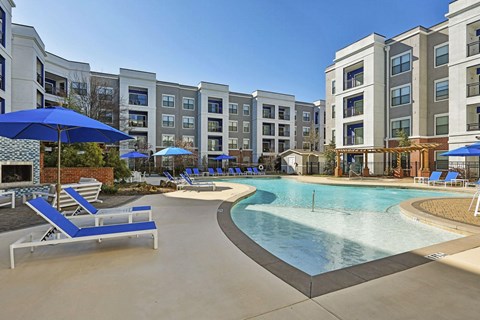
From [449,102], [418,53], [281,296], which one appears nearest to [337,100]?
[418,53]

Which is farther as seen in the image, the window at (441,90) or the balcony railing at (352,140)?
the balcony railing at (352,140)

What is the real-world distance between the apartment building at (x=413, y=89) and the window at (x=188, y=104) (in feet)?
60.5

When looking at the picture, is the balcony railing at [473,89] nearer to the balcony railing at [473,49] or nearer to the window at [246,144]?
the balcony railing at [473,49]

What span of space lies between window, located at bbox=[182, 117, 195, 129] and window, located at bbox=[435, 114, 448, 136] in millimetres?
26643

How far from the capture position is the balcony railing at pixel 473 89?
Answer: 18.9 m

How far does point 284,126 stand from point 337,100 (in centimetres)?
1279

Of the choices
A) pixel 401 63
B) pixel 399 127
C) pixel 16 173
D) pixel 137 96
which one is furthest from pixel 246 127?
pixel 16 173

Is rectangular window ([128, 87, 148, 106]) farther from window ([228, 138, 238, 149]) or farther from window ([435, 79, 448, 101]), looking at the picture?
window ([435, 79, 448, 101])

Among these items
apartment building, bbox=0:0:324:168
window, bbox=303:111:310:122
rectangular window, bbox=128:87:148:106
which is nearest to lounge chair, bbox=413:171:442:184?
apartment building, bbox=0:0:324:168

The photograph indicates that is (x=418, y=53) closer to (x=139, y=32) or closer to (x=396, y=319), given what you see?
(x=139, y=32)

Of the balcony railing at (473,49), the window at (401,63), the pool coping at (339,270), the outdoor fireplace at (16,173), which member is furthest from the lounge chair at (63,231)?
the window at (401,63)

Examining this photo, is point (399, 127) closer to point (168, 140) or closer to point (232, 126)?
point (232, 126)

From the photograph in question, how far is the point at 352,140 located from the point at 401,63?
8251 mm

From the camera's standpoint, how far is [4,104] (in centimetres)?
1733
